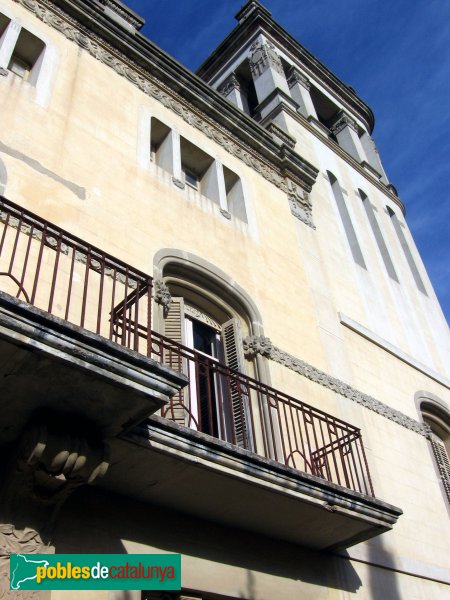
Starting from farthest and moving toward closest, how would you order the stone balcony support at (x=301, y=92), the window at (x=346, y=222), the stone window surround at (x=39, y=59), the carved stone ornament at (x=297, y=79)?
the carved stone ornament at (x=297, y=79) → the stone balcony support at (x=301, y=92) → the window at (x=346, y=222) → the stone window surround at (x=39, y=59)

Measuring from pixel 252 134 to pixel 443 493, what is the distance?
830cm

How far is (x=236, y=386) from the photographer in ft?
29.6

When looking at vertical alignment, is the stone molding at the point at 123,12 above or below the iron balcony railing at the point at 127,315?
above

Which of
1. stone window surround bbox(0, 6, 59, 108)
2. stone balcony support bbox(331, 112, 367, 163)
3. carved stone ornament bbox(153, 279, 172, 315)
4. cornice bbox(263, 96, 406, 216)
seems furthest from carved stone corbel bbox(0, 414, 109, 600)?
stone balcony support bbox(331, 112, 367, 163)

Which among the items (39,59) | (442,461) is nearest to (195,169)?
(39,59)

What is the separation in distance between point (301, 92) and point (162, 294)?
46.1 feet

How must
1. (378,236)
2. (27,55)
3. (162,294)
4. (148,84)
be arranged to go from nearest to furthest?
1. (162,294)
2. (27,55)
3. (148,84)
4. (378,236)

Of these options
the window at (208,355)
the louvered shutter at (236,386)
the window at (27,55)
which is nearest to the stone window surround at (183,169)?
the window at (27,55)

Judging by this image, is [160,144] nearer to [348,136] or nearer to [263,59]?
[263,59]

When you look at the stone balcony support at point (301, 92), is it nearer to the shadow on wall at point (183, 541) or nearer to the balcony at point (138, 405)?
the balcony at point (138, 405)

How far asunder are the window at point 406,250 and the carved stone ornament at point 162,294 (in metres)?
10.5

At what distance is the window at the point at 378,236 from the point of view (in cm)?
1711

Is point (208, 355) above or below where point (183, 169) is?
below

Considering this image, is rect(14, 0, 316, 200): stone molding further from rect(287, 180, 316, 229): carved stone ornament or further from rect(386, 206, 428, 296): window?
rect(386, 206, 428, 296): window
